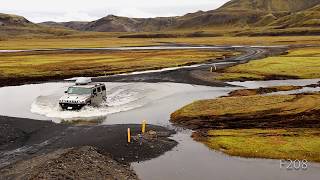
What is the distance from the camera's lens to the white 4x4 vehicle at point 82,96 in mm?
45906

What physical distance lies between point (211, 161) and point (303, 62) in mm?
69640

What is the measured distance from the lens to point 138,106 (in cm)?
5156

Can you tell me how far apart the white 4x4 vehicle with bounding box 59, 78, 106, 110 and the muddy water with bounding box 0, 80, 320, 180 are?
0.91 meters

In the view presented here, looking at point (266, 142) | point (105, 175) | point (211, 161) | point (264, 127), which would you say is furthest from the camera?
point (264, 127)

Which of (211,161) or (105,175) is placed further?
(211,161)

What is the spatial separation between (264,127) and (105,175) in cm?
1846

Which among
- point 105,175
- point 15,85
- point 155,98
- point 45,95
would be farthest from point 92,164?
point 15,85

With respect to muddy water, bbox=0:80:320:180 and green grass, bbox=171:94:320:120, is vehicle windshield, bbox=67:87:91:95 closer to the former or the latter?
muddy water, bbox=0:80:320:180

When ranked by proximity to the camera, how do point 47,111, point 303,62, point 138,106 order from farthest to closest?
1. point 303,62
2. point 138,106
3. point 47,111

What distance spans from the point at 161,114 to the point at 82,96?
8.89m

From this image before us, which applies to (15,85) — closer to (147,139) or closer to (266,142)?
(147,139)

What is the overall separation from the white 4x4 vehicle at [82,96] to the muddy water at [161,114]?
911 mm

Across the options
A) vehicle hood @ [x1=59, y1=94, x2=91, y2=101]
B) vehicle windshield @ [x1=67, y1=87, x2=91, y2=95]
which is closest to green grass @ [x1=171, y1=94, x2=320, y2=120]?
vehicle hood @ [x1=59, y1=94, x2=91, y2=101]

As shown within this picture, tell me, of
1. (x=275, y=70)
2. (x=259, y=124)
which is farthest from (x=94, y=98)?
(x=275, y=70)
